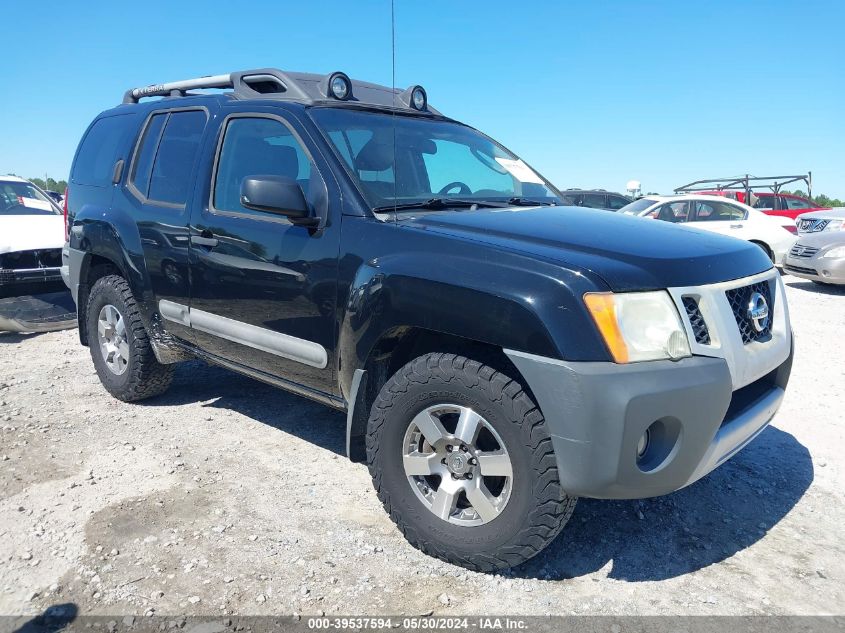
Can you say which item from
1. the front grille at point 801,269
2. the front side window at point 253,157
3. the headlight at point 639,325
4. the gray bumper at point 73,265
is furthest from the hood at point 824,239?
the gray bumper at point 73,265

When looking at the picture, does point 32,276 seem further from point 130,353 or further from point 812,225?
point 812,225

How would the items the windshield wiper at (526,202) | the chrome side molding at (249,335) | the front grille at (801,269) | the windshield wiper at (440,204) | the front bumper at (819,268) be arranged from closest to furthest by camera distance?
1. the windshield wiper at (440,204)
2. the chrome side molding at (249,335)
3. the windshield wiper at (526,202)
4. the front bumper at (819,268)
5. the front grille at (801,269)

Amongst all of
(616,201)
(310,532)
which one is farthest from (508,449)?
(616,201)

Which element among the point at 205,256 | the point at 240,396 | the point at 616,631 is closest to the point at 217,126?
the point at 205,256

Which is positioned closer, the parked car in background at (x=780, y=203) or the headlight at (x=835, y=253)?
the headlight at (x=835, y=253)

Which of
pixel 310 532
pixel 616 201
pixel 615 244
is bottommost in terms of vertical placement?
pixel 310 532

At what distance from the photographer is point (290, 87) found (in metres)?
3.59

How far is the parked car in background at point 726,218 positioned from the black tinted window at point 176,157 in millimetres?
9129

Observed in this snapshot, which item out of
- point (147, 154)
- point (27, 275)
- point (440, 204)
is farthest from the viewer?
point (27, 275)

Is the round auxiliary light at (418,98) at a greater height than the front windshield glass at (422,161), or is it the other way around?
the round auxiliary light at (418,98)

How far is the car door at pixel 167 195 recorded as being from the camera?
379 centimetres

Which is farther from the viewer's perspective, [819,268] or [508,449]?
[819,268]

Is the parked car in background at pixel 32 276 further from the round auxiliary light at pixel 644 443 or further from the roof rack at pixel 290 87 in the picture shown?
the round auxiliary light at pixel 644 443

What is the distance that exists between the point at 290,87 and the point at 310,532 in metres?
2.33
